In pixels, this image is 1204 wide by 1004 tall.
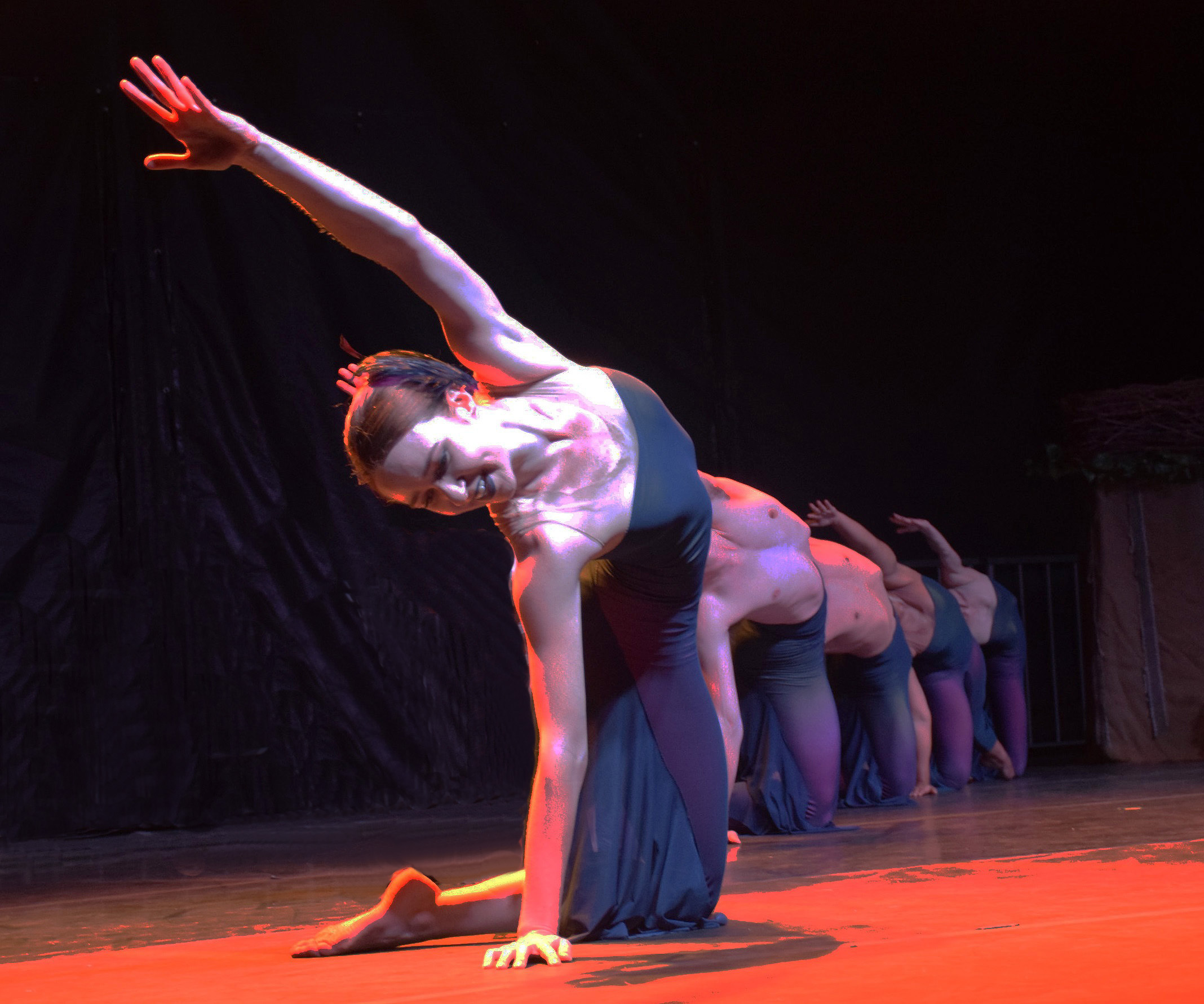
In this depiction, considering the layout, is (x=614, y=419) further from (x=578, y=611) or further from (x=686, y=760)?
(x=686, y=760)

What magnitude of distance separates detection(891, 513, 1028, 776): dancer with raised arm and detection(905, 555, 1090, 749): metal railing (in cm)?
69

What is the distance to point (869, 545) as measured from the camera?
4.75m

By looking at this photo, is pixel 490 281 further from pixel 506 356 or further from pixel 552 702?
pixel 552 702

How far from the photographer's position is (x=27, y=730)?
4203mm

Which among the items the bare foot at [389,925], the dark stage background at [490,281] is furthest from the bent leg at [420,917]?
the dark stage background at [490,281]

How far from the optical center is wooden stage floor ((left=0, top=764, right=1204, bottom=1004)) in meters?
1.50

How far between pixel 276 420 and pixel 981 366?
3.28 meters

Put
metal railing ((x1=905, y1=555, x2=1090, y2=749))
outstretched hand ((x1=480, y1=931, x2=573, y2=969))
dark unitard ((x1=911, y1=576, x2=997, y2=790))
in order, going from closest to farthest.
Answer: outstretched hand ((x1=480, y1=931, x2=573, y2=969))
dark unitard ((x1=911, y1=576, x2=997, y2=790))
metal railing ((x1=905, y1=555, x2=1090, y2=749))

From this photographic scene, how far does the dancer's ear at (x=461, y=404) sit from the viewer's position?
1.79 m

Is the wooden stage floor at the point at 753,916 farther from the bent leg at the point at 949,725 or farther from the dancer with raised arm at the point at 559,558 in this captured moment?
the bent leg at the point at 949,725

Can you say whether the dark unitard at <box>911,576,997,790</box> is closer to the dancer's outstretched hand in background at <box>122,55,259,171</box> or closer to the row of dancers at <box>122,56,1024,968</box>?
the row of dancers at <box>122,56,1024,968</box>

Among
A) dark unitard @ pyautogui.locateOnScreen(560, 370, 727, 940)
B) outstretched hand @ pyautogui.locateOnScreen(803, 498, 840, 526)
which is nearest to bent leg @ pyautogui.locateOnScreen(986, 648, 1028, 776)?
outstretched hand @ pyautogui.locateOnScreen(803, 498, 840, 526)

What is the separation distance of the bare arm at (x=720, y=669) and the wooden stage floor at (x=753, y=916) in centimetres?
28

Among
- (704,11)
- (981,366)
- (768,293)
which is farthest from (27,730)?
(981,366)
